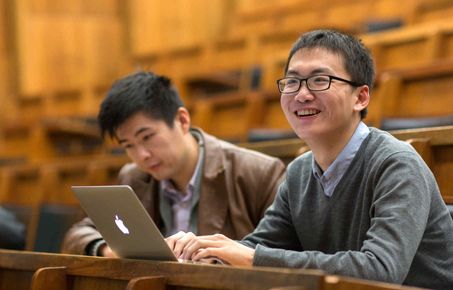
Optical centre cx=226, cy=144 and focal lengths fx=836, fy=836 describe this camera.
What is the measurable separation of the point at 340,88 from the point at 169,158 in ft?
0.75

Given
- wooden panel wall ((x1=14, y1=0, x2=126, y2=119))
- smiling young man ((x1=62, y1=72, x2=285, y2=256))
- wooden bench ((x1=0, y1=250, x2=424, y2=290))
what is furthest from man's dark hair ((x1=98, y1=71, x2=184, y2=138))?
wooden panel wall ((x1=14, y1=0, x2=126, y2=119))

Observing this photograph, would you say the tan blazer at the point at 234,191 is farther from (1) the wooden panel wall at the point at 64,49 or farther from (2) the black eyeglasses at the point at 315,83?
(1) the wooden panel wall at the point at 64,49

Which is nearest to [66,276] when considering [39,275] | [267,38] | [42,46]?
[39,275]

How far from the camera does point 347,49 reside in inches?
18.4

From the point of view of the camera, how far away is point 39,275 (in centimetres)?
47

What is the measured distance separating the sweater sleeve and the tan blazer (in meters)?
0.23

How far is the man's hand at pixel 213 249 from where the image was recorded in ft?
1.43

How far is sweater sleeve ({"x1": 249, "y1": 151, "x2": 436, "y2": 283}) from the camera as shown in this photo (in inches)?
15.7

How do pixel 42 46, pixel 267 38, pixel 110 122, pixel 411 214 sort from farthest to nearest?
1. pixel 42 46
2. pixel 267 38
3. pixel 110 122
4. pixel 411 214

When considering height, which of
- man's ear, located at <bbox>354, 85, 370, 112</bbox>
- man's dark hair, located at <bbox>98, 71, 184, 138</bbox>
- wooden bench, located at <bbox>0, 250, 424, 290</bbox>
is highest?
man's ear, located at <bbox>354, 85, 370, 112</bbox>

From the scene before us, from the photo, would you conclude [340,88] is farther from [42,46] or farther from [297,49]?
[42,46]

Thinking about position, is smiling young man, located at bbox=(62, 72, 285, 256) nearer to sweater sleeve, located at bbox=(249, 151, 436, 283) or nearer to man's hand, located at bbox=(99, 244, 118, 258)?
man's hand, located at bbox=(99, 244, 118, 258)

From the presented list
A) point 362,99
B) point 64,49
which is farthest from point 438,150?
point 64,49

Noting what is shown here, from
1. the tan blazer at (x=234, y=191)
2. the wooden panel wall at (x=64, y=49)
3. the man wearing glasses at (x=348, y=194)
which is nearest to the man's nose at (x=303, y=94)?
the man wearing glasses at (x=348, y=194)
